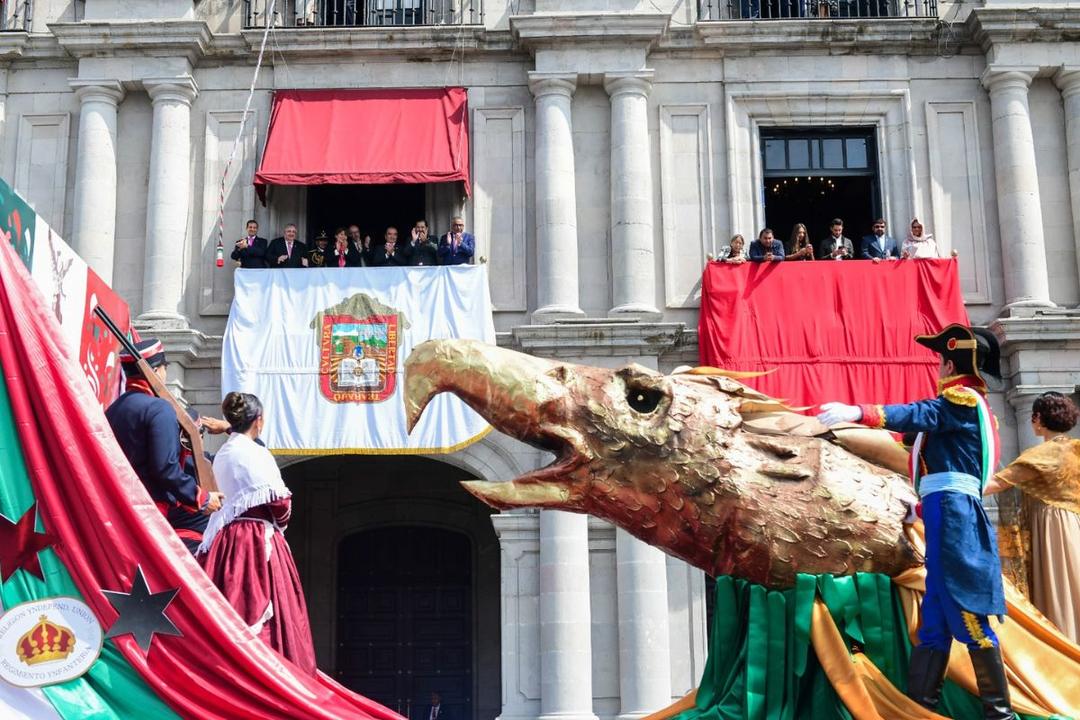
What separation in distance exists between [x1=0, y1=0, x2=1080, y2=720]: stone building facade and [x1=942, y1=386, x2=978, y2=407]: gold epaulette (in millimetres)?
10168

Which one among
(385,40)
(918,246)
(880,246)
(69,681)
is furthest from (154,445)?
(918,246)

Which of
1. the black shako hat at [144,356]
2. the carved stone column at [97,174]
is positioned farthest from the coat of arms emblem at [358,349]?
the black shako hat at [144,356]

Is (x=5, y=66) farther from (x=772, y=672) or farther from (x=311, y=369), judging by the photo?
(x=772, y=672)

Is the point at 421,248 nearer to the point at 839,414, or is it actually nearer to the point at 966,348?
the point at 966,348

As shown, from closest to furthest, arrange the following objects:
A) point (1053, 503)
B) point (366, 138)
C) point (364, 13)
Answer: point (1053, 503)
point (366, 138)
point (364, 13)

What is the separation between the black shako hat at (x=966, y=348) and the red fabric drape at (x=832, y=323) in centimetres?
925

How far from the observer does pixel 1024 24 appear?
17.5 meters

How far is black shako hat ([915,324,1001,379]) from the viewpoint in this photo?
21.7 feet

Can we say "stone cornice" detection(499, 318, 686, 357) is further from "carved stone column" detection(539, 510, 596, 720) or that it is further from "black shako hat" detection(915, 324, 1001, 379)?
"black shako hat" detection(915, 324, 1001, 379)

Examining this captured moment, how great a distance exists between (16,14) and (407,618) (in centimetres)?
974

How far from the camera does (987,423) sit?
6.43 metres

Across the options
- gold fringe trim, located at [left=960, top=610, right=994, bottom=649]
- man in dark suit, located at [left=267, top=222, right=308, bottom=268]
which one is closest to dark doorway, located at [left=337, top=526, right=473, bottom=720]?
man in dark suit, located at [left=267, top=222, right=308, bottom=268]

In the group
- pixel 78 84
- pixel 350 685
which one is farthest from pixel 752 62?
pixel 350 685

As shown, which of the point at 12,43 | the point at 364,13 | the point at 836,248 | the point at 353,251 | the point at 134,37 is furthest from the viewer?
the point at 364,13
